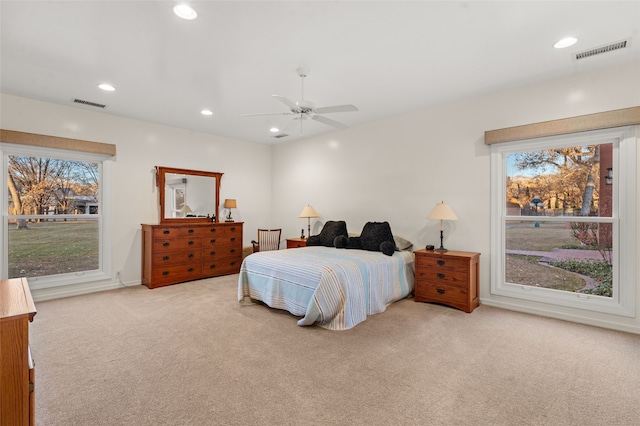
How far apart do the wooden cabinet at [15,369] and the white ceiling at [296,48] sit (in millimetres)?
2055

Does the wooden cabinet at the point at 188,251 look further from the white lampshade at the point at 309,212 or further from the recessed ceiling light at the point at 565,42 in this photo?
the recessed ceiling light at the point at 565,42

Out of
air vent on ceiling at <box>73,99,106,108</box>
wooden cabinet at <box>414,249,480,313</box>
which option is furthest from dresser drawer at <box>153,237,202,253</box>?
wooden cabinet at <box>414,249,480,313</box>

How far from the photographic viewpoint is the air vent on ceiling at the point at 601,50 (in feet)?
8.70

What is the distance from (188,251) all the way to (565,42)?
527 cm

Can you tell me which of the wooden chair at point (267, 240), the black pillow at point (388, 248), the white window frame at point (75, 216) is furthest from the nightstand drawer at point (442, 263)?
the white window frame at point (75, 216)

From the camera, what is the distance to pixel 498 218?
3.77m

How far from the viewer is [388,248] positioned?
4.04 meters

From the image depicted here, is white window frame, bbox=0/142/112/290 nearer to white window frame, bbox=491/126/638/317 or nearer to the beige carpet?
the beige carpet

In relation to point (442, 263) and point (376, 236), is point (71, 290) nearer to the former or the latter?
point (376, 236)

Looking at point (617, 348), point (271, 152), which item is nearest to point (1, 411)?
point (617, 348)

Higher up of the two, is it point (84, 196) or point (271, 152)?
point (271, 152)

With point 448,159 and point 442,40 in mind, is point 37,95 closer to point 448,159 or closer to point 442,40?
point 442,40

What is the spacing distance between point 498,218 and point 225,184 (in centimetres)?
463

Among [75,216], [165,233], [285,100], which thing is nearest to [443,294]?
[285,100]
